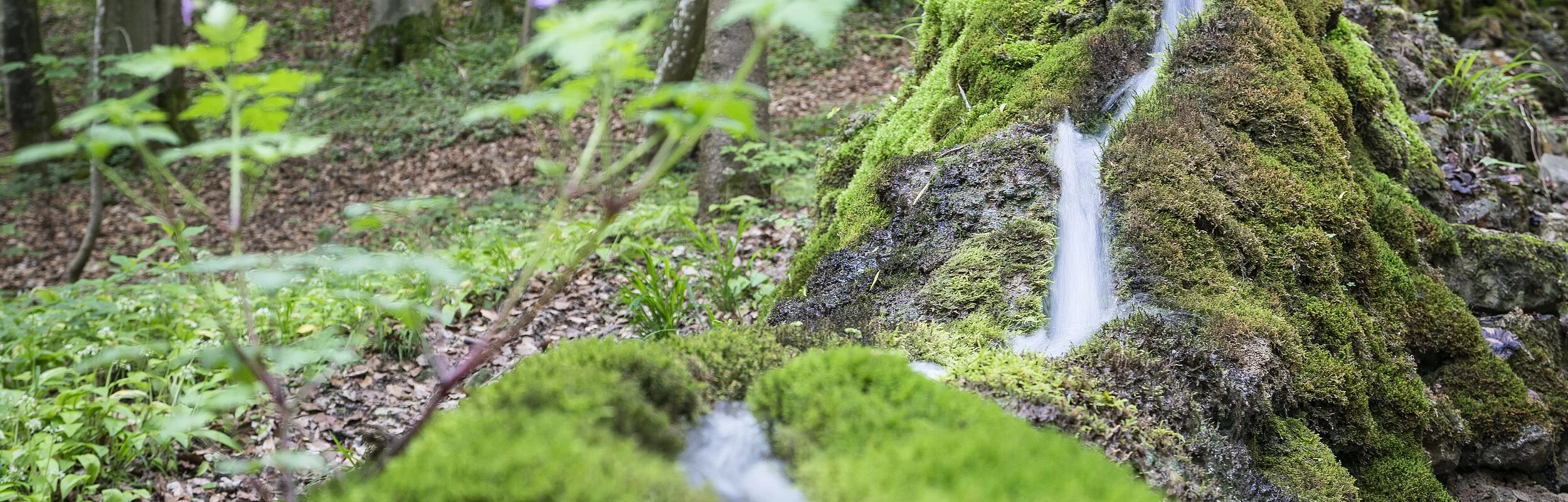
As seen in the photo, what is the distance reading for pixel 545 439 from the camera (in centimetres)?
119

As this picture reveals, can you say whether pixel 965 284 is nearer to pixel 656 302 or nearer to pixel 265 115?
pixel 265 115

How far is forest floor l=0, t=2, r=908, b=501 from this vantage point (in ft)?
14.0

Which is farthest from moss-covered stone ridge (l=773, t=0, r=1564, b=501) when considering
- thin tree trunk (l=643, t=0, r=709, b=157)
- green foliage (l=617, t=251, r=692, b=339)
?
thin tree trunk (l=643, t=0, r=709, b=157)

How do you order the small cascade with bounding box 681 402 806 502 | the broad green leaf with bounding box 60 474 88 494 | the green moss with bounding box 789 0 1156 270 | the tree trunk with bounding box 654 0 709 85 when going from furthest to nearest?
the tree trunk with bounding box 654 0 709 85 → the broad green leaf with bounding box 60 474 88 494 → the green moss with bounding box 789 0 1156 270 → the small cascade with bounding box 681 402 806 502

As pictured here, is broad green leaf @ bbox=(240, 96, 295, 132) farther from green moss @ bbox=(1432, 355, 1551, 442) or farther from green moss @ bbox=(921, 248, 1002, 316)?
green moss @ bbox=(1432, 355, 1551, 442)

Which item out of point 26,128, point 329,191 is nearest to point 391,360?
point 329,191

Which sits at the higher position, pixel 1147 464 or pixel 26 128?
pixel 1147 464

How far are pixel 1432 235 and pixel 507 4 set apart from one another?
1541cm

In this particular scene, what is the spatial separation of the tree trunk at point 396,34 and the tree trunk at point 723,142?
9.74 m

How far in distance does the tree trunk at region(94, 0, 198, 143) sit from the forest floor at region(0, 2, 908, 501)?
1.12m

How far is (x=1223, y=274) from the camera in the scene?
2.50 meters

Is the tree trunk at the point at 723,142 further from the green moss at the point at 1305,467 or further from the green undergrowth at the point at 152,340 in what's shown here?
the green moss at the point at 1305,467

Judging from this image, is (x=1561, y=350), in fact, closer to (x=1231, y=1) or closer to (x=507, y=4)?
(x=1231, y=1)

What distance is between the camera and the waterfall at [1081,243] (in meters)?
2.32
